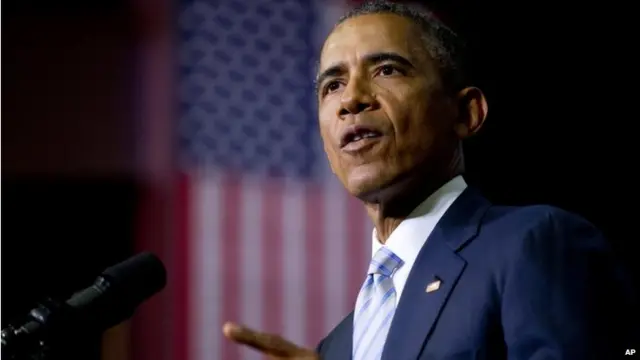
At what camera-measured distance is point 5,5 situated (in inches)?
113

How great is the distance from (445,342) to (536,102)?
78.4 inches

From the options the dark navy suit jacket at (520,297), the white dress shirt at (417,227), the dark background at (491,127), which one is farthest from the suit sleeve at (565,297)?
the dark background at (491,127)

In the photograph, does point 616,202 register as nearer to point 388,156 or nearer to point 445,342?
point 388,156

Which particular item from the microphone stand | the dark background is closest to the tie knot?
the microphone stand

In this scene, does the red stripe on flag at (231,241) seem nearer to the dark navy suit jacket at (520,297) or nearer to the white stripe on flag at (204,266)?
the white stripe on flag at (204,266)

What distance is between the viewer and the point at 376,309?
1.18m

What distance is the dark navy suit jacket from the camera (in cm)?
95

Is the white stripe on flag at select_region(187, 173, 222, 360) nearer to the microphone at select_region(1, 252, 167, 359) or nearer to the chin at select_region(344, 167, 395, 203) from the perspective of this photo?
the chin at select_region(344, 167, 395, 203)

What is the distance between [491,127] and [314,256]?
0.78 m

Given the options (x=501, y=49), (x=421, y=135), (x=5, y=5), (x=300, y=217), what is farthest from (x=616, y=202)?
(x=5, y=5)

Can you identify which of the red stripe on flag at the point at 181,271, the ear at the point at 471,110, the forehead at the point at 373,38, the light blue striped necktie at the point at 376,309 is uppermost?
the forehead at the point at 373,38

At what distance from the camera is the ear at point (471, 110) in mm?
1312

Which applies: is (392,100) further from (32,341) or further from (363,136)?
(32,341)

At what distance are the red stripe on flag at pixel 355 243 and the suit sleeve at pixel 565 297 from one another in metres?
2.23
